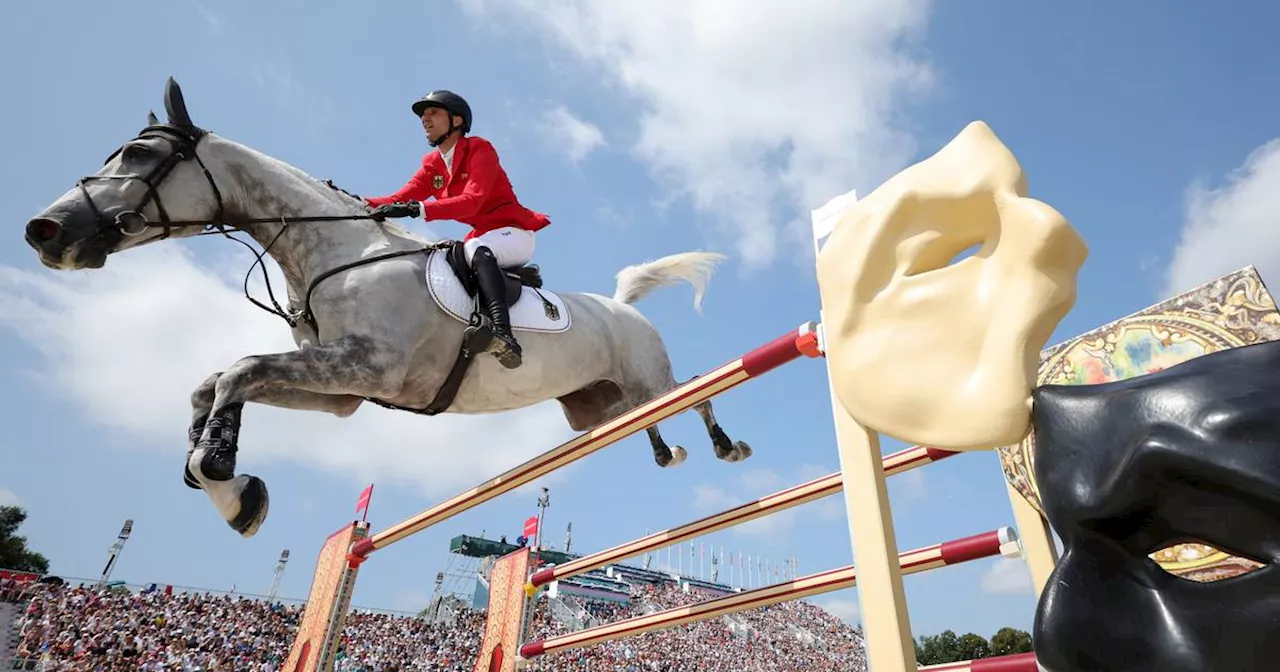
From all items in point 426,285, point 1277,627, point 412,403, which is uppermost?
point 426,285

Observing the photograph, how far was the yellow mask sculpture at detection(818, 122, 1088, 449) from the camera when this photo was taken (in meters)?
0.58

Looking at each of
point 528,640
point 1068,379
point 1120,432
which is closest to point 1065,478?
point 1120,432

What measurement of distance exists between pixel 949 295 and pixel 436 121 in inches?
105

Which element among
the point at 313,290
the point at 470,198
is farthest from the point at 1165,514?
the point at 313,290

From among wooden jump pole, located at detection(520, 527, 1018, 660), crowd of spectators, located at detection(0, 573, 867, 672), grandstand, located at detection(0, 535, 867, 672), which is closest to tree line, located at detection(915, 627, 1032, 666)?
grandstand, located at detection(0, 535, 867, 672)

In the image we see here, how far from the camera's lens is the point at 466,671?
42.4 feet

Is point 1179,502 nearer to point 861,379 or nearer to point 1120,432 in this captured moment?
point 1120,432

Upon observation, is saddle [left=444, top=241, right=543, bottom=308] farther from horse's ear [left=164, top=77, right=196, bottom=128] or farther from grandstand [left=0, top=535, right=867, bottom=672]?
grandstand [left=0, top=535, right=867, bottom=672]

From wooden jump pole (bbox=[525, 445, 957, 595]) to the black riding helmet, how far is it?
6.18 feet

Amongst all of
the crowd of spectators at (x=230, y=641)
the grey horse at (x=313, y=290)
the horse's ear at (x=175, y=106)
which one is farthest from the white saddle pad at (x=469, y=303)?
the crowd of spectators at (x=230, y=641)

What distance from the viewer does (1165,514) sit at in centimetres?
45

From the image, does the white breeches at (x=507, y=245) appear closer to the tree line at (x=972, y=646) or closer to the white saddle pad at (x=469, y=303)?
the white saddle pad at (x=469, y=303)

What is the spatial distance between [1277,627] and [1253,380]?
5.7 inches

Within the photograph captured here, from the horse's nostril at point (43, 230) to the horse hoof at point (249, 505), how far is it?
108 cm
